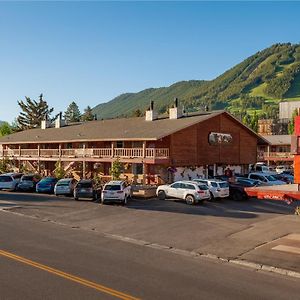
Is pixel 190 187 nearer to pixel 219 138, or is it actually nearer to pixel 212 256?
pixel 212 256

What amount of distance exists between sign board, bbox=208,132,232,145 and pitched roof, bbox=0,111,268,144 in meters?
2.23

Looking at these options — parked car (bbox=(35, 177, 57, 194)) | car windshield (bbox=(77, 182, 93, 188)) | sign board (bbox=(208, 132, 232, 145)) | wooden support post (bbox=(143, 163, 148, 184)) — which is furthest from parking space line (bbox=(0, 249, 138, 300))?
sign board (bbox=(208, 132, 232, 145))

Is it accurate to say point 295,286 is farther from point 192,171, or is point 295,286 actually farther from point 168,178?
point 192,171

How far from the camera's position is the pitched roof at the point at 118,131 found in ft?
139

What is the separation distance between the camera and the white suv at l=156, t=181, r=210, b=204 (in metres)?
30.5

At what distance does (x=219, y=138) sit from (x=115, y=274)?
36.9 metres

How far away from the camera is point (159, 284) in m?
12.0

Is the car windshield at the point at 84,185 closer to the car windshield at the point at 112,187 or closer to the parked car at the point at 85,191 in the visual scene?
the parked car at the point at 85,191

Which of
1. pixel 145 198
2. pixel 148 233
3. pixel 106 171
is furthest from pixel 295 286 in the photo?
pixel 106 171

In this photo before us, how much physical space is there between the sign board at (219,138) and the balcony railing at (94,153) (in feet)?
24.4

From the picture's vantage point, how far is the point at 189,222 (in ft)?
77.8

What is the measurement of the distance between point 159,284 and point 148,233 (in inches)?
357

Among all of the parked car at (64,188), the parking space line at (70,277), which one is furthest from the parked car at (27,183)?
the parking space line at (70,277)

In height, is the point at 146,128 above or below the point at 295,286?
above
